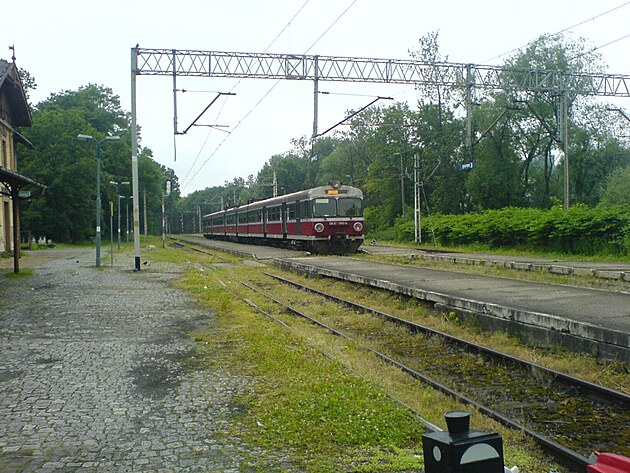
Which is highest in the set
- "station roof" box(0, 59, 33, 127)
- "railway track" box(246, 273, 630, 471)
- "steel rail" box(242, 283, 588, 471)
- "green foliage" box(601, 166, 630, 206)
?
"station roof" box(0, 59, 33, 127)

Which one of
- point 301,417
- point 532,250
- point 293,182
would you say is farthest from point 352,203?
point 293,182

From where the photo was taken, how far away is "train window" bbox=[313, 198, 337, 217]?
92.1ft

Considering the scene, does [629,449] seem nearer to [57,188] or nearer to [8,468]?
[8,468]

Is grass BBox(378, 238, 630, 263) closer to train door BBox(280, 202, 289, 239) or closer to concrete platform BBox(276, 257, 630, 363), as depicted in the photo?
train door BBox(280, 202, 289, 239)

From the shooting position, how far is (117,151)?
223ft

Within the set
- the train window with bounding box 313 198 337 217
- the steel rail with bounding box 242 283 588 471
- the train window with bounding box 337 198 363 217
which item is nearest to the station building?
the train window with bounding box 313 198 337 217

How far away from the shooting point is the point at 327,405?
19.0 ft

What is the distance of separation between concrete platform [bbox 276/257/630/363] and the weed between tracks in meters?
1.09

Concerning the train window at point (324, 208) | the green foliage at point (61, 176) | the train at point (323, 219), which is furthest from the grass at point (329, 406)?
the green foliage at point (61, 176)

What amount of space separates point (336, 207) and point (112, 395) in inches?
880

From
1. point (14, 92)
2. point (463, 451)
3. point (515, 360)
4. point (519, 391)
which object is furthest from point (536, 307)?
point (14, 92)

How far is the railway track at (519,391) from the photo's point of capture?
5414mm

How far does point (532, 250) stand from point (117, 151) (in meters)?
50.4

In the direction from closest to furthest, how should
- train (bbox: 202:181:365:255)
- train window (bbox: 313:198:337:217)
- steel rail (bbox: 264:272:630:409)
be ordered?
1. steel rail (bbox: 264:272:630:409)
2. train window (bbox: 313:198:337:217)
3. train (bbox: 202:181:365:255)
